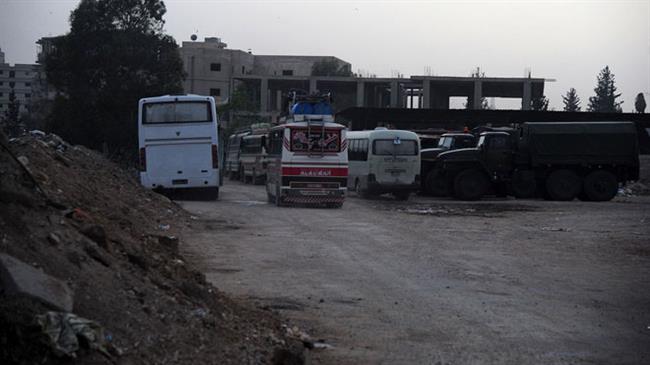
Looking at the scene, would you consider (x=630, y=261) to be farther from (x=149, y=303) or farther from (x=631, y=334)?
(x=149, y=303)

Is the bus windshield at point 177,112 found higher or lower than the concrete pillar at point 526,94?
lower

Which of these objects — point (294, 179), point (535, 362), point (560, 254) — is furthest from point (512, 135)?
point (535, 362)

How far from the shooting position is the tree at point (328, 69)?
3602 inches

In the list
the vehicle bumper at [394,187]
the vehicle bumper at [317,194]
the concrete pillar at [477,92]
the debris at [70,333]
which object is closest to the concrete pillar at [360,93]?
the concrete pillar at [477,92]

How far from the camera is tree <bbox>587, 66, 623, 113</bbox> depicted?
336 feet

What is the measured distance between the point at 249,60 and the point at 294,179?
225 feet

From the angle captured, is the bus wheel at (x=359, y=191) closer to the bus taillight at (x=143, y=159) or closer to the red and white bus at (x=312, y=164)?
the red and white bus at (x=312, y=164)

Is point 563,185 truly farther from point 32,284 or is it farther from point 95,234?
point 32,284

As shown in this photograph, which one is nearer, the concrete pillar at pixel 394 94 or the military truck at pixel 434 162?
the military truck at pixel 434 162

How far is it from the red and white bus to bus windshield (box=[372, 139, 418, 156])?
732 cm

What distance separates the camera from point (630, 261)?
53.3 feet

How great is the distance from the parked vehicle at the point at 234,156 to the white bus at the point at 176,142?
2358 cm

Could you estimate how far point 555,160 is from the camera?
37.0 m

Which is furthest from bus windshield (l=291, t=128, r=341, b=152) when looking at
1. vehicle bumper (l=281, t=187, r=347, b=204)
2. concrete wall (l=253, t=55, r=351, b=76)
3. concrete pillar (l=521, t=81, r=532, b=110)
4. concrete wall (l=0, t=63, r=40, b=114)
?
concrete wall (l=0, t=63, r=40, b=114)
